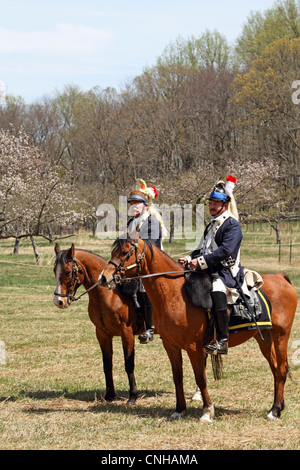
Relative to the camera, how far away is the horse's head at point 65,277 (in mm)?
7441

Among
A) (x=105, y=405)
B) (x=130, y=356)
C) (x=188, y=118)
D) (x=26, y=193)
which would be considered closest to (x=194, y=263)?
(x=130, y=356)

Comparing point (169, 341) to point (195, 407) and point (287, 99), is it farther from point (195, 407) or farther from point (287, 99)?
point (287, 99)

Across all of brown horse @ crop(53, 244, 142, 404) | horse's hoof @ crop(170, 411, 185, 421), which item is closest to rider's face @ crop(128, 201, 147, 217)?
brown horse @ crop(53, 244, 142, 404)

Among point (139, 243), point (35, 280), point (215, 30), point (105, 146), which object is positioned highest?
point (215, 30)

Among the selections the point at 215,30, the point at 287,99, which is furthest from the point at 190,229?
the point at 215,30

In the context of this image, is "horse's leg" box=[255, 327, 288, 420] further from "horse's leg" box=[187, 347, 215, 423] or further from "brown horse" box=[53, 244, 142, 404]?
"brown horse" box=[53, 244, 142, 404]

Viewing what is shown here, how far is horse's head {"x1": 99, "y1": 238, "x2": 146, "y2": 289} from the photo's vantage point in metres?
6.63

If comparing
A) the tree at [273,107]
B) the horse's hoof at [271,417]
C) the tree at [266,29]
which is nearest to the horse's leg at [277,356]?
the horse's hoof at [271,417]

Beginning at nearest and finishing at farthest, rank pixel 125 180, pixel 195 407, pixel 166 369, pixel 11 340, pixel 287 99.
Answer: pixel 195 407 → pixel 166 369 → pixel 11 340 → pixel 287 99 → pixel 125 180

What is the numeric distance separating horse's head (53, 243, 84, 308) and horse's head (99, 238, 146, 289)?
3.29 ft

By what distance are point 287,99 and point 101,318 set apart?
41.3m

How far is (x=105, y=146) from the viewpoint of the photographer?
60969 millimetres

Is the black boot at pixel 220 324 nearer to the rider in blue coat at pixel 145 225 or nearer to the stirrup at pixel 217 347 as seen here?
the stirrup at pixel 217 347
